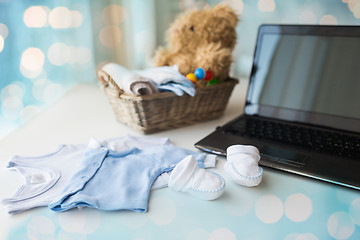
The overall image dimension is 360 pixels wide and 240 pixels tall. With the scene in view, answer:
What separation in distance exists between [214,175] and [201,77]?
0.35 m

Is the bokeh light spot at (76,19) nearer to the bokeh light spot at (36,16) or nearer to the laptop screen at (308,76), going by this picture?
the bokeh light spot at (36,16)

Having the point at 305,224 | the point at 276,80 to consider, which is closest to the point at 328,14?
the point at 276,80

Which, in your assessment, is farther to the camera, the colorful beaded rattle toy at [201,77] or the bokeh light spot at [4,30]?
the bokeh light spot at [4,30]

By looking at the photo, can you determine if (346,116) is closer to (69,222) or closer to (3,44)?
(69,222)

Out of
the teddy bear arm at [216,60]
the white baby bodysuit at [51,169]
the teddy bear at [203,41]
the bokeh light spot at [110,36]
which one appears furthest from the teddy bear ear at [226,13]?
the bokeh light spot at [110,36]

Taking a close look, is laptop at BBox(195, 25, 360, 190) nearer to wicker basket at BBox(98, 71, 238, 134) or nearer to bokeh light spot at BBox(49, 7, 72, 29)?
wicker basket at BBox(98, 71, 238, 134)

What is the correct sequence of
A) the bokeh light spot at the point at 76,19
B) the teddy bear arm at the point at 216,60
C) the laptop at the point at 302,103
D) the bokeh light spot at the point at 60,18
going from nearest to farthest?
the laptop at the point at 302,103 < the teddy bear arm at the point at 216,60 < the bokeh light spot at the point at 60,18 < the bokeh light spot at the point at 76,19

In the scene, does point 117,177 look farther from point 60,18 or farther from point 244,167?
point 60,18

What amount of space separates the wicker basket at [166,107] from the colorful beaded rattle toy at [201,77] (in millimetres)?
32

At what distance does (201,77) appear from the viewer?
0.77 meters

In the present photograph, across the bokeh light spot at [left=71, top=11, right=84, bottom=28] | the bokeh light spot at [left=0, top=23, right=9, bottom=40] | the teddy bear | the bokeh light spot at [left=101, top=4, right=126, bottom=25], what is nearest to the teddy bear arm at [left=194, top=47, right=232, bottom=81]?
the teddy bear

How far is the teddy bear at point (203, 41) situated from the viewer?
2.65ft

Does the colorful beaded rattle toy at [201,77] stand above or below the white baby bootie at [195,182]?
above

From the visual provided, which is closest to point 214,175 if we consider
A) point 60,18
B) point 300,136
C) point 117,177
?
point 117,177
